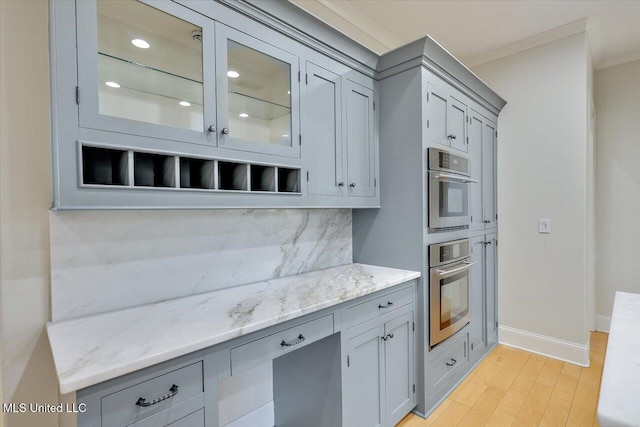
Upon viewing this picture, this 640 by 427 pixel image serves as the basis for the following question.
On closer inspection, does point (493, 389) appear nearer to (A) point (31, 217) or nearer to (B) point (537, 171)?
(B) point (537, 171)

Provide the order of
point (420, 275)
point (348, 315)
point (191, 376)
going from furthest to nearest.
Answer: point (420, 275) → point (348, 315) → point (191, 376)

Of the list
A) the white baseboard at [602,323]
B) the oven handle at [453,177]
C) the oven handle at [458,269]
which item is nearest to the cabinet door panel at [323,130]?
the oven handle at [453,177]

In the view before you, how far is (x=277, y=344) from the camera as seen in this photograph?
51.4 inches

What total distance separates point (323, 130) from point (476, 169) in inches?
61.5

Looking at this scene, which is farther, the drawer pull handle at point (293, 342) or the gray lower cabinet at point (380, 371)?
the gray lower cabinet at point (380, 371)

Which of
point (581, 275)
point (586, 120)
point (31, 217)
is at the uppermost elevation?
point (586, 120)

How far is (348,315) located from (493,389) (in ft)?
→ 5.14

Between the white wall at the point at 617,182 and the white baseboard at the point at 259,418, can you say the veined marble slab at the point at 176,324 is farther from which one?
the white wall at the point at 617,182

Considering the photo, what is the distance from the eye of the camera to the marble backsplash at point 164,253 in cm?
128

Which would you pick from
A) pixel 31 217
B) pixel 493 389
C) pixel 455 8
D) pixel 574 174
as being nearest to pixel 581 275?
pixel 574 174

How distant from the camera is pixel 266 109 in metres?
1.63

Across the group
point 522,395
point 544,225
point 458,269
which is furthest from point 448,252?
point 544,225

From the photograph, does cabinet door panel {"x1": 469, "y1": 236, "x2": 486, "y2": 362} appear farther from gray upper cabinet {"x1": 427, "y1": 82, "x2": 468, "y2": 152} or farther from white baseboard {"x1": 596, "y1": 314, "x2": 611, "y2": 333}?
white baseboard {"x1": 596, "y1": 314, "x2": 611, "y2": 333}

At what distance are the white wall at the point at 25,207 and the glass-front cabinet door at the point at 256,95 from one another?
654 millimetres
